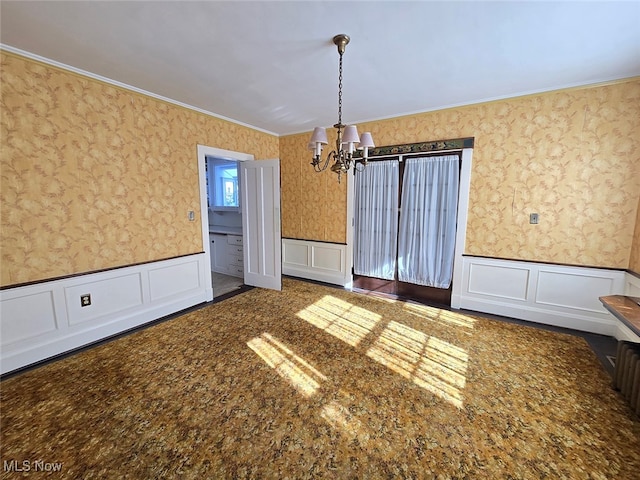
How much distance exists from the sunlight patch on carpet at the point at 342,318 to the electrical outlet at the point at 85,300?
2304 mm

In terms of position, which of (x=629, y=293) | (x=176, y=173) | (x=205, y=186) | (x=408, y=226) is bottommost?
(x=629, y=293)

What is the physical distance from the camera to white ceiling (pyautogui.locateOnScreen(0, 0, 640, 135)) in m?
1.79

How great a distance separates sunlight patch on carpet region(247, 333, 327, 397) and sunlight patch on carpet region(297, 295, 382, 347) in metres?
0.59

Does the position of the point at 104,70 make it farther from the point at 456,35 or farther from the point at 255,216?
the point at 456,35

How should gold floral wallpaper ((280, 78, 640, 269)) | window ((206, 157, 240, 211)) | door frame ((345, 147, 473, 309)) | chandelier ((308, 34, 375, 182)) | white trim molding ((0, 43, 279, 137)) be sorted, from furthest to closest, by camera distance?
window ((206, 157, 240, 211)) < door frame ((345, 147, 473, 309)) < gold floral wallpaper ((280, 78, 640, 269)) < white trim molding ((0, 43, 279, 137)) < chandelier ((308, 34, 375, 182))

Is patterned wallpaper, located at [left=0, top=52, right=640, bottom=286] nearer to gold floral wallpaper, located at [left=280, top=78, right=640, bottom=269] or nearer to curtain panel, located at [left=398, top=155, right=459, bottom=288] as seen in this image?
gold floral wallpaper, located at [left=280, top=78, right=640, bottom=269]

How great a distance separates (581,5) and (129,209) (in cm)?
431

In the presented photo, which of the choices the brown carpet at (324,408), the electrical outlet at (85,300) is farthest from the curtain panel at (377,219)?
the electrical outlet at (85,300)

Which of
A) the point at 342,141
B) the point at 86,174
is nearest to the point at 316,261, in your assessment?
the point at 342,141

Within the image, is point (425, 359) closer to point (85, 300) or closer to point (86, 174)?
point (85, 300)

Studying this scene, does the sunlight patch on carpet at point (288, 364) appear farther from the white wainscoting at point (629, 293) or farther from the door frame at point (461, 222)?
the white wainscoting at point (629, 293)

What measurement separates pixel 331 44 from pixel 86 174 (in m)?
2.71

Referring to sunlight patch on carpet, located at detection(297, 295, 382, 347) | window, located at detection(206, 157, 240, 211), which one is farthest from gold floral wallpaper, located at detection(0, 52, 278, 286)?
window, located at detection(206, 157, 240, 211)

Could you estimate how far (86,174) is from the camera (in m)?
2.71
